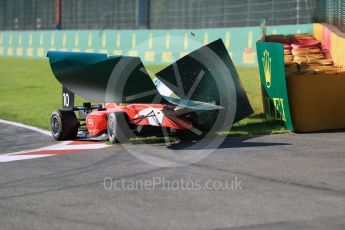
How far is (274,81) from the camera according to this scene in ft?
36.8

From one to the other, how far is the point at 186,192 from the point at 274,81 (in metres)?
5.08

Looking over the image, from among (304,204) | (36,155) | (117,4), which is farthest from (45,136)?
(117,4)

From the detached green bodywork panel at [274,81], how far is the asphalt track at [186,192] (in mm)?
1571

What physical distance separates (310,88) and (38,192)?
18.4ft

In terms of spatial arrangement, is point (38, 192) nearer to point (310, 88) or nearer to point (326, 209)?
point (326, 209)

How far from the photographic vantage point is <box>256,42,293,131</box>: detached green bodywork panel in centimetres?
1080

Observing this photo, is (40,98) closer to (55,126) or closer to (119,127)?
(55,126)

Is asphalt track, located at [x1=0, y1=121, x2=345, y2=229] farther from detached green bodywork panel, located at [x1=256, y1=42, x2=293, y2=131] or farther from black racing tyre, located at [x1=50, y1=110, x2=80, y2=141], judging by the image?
detached green bodywork panel, located at [x1=256, y1=42, x2=293, y2=131]

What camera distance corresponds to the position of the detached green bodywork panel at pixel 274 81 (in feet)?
35.4

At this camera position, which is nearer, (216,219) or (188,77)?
(216,219)

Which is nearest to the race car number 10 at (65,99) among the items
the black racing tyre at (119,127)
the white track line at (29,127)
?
the white track line at (29,127)

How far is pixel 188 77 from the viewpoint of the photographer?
1059 cm

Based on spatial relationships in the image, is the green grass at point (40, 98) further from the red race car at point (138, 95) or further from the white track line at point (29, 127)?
the red race car at point (138, 95)

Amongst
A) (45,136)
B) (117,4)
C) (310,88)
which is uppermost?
(117,4)
